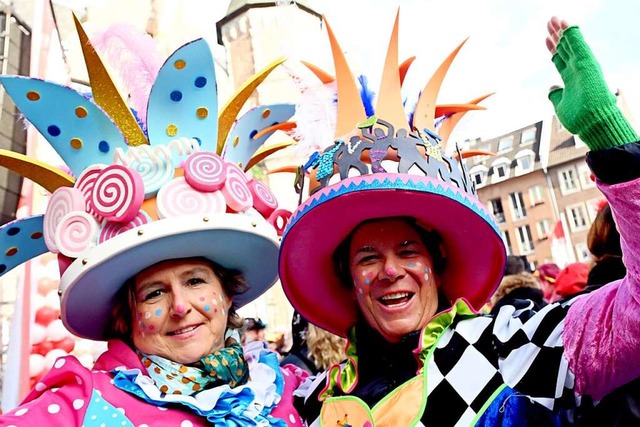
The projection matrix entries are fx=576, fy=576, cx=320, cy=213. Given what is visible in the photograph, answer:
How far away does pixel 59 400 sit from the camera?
166cm

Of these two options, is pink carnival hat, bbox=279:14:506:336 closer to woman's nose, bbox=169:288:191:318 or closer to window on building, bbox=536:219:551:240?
woman's nose, bbox=169:288:191:318

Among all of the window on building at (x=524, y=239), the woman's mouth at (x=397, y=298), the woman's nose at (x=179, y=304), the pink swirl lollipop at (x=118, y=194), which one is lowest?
the window on building at (x=524, y=239)

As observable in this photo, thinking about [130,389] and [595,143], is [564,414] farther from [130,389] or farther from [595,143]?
[130,389]

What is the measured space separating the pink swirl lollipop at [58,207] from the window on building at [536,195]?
29.2 metres

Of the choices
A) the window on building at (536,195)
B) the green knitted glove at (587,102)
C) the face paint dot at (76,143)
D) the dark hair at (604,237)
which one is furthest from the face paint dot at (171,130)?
the window on building at (536,195)

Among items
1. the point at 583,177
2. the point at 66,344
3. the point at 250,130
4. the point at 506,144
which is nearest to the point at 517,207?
the point at 583,177

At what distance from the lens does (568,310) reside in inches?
59.1

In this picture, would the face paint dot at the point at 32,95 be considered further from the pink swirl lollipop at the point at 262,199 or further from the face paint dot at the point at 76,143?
the pink swirl lollipop at the point at 262,199

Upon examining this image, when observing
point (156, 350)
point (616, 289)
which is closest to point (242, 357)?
point (156, 350)

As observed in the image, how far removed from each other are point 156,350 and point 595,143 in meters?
1.43

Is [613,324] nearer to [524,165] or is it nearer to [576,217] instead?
[576,217]

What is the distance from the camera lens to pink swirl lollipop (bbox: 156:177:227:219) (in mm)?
1927

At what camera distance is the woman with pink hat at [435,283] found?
4.28ft

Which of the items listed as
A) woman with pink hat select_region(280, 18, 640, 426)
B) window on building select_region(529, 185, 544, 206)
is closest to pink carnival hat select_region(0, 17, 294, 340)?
woman with pink hat select_region(280, 18, 640, 426)
